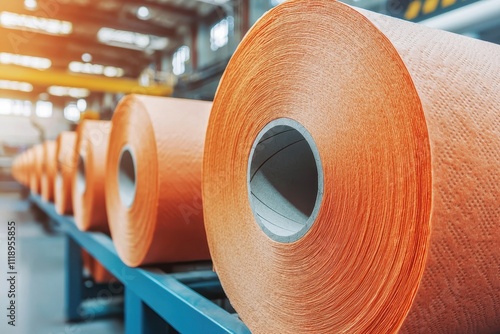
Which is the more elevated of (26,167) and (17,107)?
(17,107)

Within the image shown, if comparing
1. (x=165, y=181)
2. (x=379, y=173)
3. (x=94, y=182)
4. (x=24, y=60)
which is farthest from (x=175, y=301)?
(x=24, y=60)

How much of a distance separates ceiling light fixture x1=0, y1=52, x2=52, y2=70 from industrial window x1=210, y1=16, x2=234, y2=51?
3276 mm

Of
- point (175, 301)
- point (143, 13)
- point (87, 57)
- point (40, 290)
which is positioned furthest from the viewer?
point (143, 13)

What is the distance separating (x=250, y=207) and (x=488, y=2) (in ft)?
4.70

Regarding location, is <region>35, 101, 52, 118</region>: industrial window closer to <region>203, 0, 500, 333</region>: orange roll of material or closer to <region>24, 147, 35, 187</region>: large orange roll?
<region>24, 147, 35, 187</region>: large orange roll

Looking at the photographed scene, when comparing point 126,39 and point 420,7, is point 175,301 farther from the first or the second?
point 126,39

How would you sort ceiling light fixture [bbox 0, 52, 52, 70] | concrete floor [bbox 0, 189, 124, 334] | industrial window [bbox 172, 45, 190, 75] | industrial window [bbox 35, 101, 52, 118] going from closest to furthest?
concrete floor [bbox 0, 189, 124, 334], ceiling light fixture [bbox 0, 52, 52, 70], industrial window [bbox 172, 45, 190, 75], industrial window [bbox 35, 101, 52, 118]

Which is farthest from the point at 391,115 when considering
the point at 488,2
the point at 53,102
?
the point at 53,102

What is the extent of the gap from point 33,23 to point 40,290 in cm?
414

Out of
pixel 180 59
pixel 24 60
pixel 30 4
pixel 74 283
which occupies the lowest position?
pixel 74 283

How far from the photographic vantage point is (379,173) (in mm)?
580

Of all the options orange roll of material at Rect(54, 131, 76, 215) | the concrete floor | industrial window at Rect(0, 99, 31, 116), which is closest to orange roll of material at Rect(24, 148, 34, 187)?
the concrete floor

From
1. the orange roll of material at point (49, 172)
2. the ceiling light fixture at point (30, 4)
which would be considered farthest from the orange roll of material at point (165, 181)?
the ceiling light fixture at point (30, 4)

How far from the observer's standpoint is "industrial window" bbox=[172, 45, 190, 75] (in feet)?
→ 35.3
